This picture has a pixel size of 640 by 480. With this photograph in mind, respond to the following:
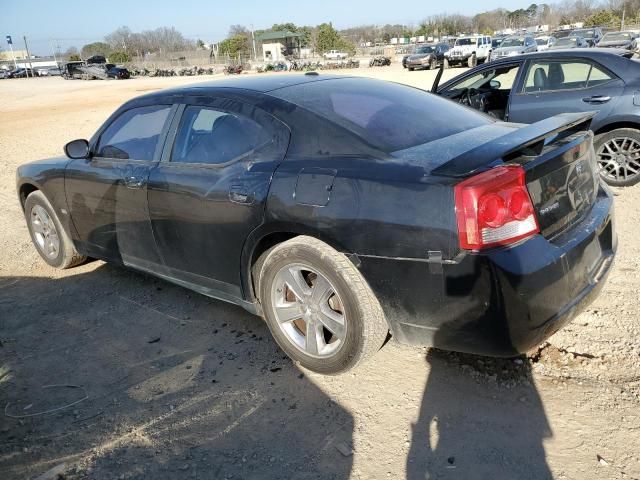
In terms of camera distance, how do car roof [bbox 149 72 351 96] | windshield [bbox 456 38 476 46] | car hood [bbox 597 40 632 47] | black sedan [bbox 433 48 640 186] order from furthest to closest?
windshield [bbox 456 38 476 46], car hood [bbox 597 40 632 47], black sedan [bbox 433 48 640 186], car roof [bbox 149 72 351 96]

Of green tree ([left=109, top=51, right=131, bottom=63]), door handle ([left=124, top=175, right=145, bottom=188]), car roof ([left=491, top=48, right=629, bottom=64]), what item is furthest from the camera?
green tree ([left=109, top=51, right=131, bottom=63])

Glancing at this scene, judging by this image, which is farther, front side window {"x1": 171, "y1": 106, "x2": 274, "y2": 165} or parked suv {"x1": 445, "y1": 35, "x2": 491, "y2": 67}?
parked suv {"x1": 445, "y1": 35, "x2": 491, "y2": 67}

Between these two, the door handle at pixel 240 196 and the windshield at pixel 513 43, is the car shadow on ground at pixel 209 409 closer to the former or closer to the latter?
the door handle at pixel 240 196

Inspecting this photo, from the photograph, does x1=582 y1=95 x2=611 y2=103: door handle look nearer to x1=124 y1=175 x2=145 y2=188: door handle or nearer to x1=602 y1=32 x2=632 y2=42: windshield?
x1=124 y1=175 x2=145 y2=188: door handle

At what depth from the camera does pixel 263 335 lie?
142 inches

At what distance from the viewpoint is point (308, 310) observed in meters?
3.02

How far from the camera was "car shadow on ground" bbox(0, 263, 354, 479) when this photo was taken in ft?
8.25

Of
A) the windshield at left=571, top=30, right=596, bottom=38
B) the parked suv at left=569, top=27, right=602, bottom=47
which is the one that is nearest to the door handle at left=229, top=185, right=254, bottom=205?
the parked suv at left=569, top=27, right=602, bottom=47

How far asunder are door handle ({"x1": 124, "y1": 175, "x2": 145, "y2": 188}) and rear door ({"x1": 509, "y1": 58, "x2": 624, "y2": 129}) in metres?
4.43

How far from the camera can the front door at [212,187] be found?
122 inches

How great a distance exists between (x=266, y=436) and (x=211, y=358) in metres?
0.85

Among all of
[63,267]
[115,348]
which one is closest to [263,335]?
[115,348]

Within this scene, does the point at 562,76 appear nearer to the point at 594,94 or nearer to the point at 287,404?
the point at 594,94

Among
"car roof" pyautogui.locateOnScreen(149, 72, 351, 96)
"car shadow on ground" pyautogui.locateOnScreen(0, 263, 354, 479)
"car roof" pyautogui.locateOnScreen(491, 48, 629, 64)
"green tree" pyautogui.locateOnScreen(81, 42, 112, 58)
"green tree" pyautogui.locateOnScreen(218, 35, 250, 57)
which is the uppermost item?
"green tree" pyautogui.locateOnScreen(81, 42, 112, 58)
